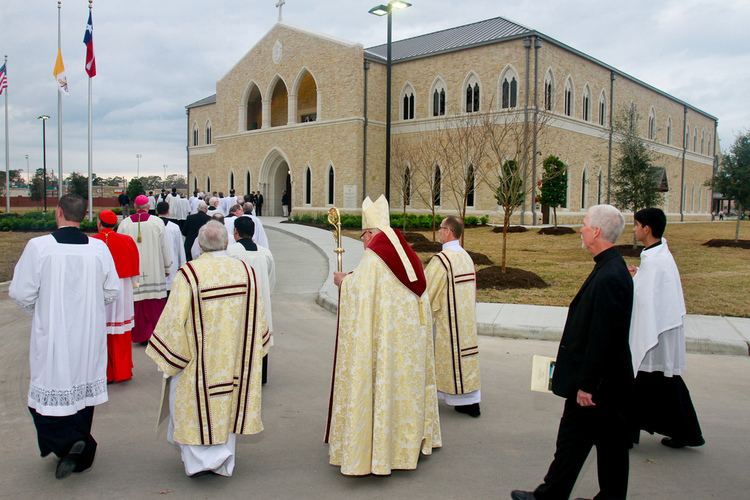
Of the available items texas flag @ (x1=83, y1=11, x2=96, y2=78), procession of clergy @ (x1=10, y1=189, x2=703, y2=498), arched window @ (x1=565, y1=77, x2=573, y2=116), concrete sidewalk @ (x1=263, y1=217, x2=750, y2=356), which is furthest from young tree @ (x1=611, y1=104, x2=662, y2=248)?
texas flag @ (x1=83, y1=11, x2=96, y2=78)

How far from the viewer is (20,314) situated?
35.4 ft

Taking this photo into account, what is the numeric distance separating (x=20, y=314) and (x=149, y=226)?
357 cm

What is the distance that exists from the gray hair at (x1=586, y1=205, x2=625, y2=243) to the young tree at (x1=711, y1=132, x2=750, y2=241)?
24966mm

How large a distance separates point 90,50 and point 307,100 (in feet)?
66.2

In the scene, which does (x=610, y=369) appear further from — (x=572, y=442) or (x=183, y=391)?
(x=183, y=391)

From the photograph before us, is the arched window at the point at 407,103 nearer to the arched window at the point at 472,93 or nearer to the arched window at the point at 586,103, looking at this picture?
the arched window at the point at 472,93

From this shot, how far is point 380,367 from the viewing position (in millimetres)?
4438

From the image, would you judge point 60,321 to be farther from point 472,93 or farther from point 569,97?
point 569,97

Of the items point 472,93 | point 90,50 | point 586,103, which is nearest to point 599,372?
point 90,50

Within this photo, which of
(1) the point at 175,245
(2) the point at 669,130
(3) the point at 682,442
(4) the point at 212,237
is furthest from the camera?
(2) the point at 669,130

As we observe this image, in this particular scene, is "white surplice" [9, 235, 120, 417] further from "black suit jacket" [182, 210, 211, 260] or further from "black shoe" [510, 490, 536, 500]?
"black suit jacket" [182, 210, 211, 260]

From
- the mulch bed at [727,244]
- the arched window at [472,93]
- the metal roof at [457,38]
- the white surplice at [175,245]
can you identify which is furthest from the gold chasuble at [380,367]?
the arched window at [472,93]

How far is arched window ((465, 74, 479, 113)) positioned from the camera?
33.6 meters

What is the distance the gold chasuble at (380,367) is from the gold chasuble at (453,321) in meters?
1.11
